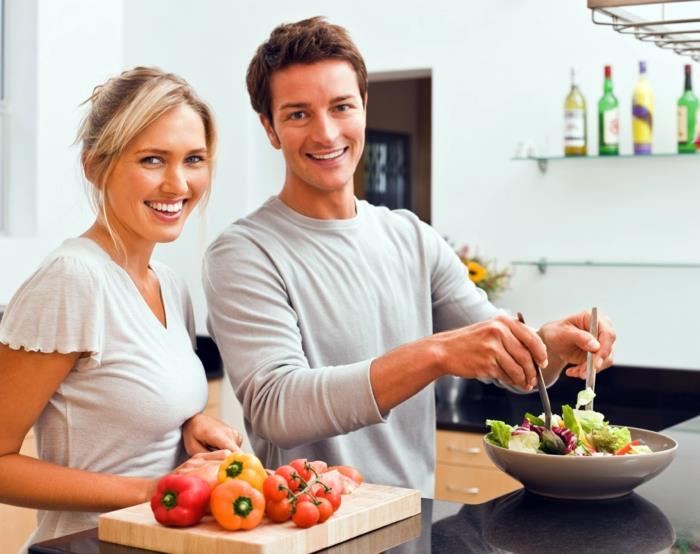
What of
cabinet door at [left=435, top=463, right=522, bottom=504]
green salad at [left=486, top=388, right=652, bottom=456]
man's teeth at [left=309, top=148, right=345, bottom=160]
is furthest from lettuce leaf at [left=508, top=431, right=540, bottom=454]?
cabinet door at [left=435, top=463, right=522, bottom=504]

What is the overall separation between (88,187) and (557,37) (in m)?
2.47

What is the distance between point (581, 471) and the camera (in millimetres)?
1671

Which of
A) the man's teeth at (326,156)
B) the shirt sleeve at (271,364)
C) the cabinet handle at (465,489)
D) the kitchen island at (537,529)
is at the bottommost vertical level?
the cabinet handle at (465,489)

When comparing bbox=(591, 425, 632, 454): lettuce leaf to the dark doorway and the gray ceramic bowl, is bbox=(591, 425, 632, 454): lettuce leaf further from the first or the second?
the dark doorway

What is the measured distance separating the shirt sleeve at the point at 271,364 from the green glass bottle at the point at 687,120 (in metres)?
2.16

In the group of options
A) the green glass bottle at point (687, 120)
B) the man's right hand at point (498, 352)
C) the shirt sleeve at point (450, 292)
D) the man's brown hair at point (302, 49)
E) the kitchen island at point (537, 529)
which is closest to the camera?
the kitchen island at point (537, 529)

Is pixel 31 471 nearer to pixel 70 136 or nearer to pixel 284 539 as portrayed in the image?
pixel 284 539

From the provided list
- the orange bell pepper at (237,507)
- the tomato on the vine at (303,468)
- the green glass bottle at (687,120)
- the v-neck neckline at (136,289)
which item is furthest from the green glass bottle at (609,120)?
the orange bell pepper at (237,507)

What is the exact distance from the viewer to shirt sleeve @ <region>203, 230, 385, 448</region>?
5.69ft

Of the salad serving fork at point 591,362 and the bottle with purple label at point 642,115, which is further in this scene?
the bottle with purple label at point 642,115

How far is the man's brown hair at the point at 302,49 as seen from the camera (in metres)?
1.98

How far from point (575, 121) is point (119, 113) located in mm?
2350

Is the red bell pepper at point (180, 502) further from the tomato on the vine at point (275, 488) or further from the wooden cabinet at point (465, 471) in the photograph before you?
the wooden cabinet at point (465, 471)

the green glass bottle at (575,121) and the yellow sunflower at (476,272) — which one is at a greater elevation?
the green glass bottle at (575,121)
